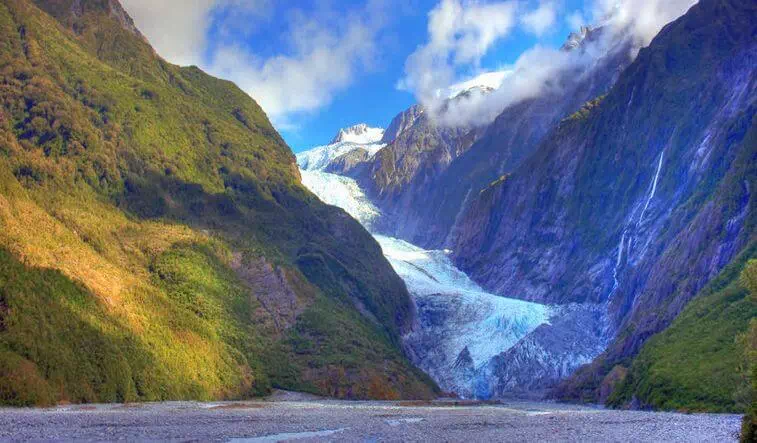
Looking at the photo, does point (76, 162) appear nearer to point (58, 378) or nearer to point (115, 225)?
point (115, 225)

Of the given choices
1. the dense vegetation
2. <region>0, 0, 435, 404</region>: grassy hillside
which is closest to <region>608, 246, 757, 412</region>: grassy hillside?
the dense vegetation

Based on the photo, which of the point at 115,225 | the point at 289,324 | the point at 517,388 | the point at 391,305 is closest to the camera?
the point at 115,225

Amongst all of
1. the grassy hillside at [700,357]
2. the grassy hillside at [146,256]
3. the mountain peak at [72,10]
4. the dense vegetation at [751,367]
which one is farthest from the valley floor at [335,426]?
the mountain peak at [72,10]

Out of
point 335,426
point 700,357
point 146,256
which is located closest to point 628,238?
point 700,357

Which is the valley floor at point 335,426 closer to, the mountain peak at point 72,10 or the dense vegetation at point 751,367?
the dense vegetation at point 751,367

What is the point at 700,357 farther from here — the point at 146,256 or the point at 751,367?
the point at 146,256

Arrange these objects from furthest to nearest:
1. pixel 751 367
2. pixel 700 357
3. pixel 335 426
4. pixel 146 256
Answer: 1. pixel 146 256
2. pixel 700 357
3. pixel 335 426
4. pixel 751 367

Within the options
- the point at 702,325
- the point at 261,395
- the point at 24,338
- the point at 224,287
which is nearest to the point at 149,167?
the point at 224,287
